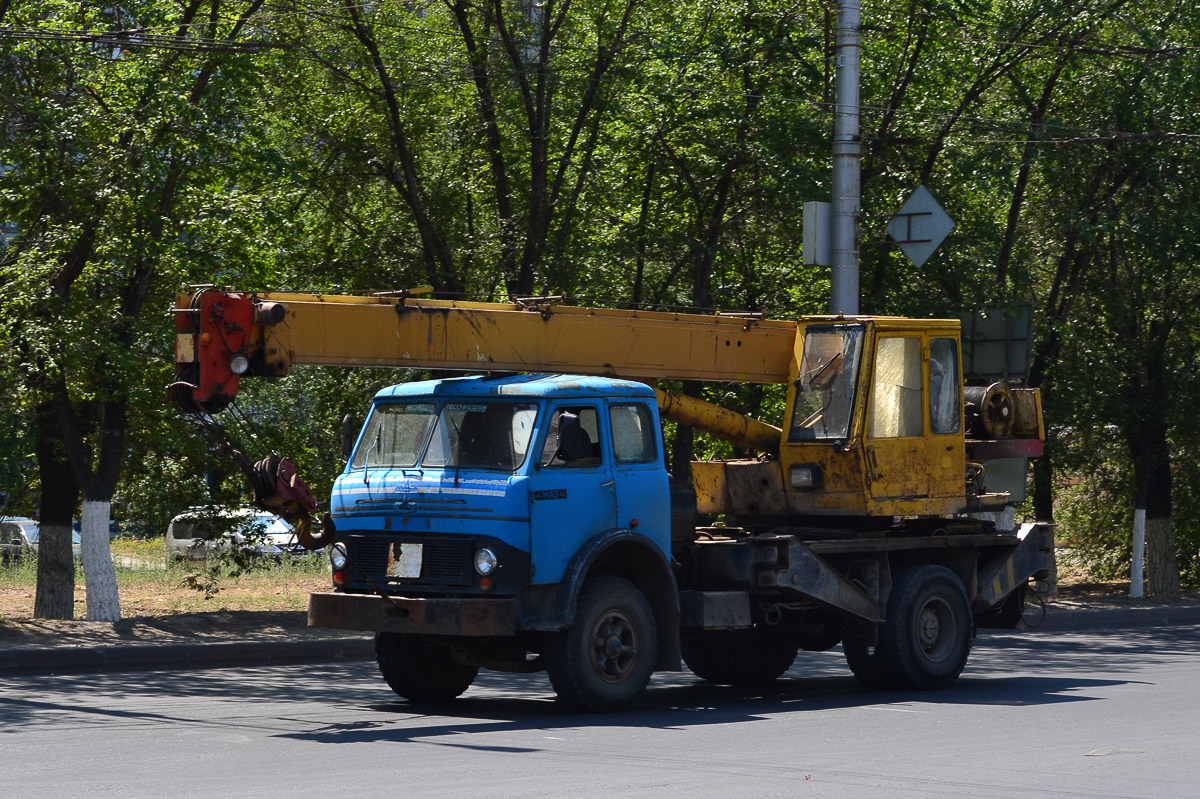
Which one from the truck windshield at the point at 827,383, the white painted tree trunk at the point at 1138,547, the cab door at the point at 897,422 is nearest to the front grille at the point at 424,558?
the truck windshield at the point at 827,383

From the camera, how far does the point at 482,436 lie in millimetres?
10891

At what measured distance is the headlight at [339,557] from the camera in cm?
1091

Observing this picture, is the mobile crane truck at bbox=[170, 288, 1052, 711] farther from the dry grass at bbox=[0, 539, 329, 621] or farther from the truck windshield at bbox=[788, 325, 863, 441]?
the dry grass at bbox=[0, 539, 329, 621]

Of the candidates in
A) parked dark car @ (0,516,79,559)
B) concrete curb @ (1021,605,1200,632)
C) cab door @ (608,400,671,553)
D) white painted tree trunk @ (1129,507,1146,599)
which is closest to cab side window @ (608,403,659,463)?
cab door @ (608,400,671,553)

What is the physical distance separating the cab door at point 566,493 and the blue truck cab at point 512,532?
0.03 feet

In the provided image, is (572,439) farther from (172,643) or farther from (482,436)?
(172,643)

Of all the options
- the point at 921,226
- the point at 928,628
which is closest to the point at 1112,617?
the point at 921,226

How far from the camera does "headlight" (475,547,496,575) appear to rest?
10.4 m

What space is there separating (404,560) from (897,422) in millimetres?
4666

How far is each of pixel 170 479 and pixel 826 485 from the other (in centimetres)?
1053

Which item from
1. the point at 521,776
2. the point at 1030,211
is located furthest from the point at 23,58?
the point at 1030,211

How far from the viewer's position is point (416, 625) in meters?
10.4

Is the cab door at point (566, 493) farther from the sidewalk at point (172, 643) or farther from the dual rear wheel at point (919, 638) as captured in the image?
the sidewalk at point (172, 643)

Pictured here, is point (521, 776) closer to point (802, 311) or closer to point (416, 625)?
point (416, 625)
